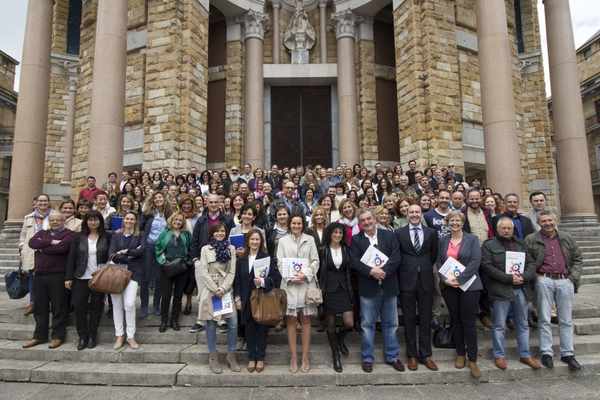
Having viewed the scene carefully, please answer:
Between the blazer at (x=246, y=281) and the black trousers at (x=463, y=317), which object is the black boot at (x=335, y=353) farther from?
the black trousers at (x=463, y=317)

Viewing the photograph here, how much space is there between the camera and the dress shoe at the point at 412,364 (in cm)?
457

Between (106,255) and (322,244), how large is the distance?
10.0 ft

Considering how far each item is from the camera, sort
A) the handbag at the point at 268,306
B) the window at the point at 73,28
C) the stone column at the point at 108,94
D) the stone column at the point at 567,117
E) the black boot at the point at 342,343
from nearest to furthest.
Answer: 1. the handbag at the point at 268,306
2. the black boot at the point at 342,343
3. the stone column at the point at 108,94
4. the stone column at the point at 567,117
5. the window at the point at 73,28

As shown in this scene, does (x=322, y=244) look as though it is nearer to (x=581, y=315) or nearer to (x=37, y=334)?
(x=37, y=334)

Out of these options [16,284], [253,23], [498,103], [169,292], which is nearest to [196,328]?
[169,292]

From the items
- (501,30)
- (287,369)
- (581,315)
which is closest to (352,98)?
(501,30)

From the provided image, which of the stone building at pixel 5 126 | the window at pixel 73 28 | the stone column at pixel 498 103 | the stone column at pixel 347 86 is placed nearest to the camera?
the stone column at pixel 498 103

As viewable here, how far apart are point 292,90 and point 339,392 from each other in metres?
15.6

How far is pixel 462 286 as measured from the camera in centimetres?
456

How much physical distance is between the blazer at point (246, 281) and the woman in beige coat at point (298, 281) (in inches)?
5.7

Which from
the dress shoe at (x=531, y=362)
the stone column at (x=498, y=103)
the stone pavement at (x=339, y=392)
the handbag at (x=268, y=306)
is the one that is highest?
the stone column at (x=498, y=103)

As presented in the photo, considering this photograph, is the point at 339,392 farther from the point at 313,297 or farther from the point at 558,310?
the point at 558,310

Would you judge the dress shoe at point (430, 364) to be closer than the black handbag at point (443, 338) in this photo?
Yes

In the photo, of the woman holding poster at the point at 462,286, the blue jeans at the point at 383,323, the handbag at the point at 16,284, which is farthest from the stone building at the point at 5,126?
the woman holding poster at the point at 462,286
